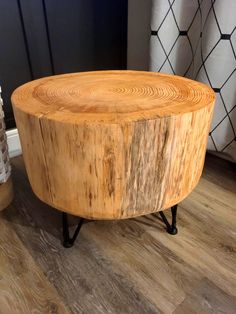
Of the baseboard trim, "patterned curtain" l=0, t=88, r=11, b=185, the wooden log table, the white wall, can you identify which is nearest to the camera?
the wooden log table

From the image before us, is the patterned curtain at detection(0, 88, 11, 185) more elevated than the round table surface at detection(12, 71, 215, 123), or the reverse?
the round table surface at detection(12, 71, 215, 123)

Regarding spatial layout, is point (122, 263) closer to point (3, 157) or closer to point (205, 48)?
point (3, 157)

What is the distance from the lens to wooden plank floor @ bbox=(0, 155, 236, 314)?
687 millimetres

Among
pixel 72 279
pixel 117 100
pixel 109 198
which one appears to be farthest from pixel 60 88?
pixel 72 279

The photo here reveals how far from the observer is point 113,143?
1.83ft

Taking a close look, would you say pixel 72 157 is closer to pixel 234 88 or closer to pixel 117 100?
pixel 117 100

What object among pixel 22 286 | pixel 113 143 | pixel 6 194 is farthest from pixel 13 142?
pixel 113 143

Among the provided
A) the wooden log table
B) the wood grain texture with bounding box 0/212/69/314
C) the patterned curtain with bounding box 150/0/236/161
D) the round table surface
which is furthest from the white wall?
the wood grain texture with bounding box 0/212/69/314

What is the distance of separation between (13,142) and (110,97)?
0.83 metres

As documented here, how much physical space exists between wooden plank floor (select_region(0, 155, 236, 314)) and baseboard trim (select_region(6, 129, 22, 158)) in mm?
385

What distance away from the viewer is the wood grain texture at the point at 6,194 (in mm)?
993

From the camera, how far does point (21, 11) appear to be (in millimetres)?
1246

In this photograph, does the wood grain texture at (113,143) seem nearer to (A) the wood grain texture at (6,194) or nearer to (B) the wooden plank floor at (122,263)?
(B) the wooden plank floor at (122,263)

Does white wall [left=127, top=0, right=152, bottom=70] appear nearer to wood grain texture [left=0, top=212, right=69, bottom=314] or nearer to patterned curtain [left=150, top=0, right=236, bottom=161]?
patterned curtain [left=150, top=0, right=236, bottom=161]
